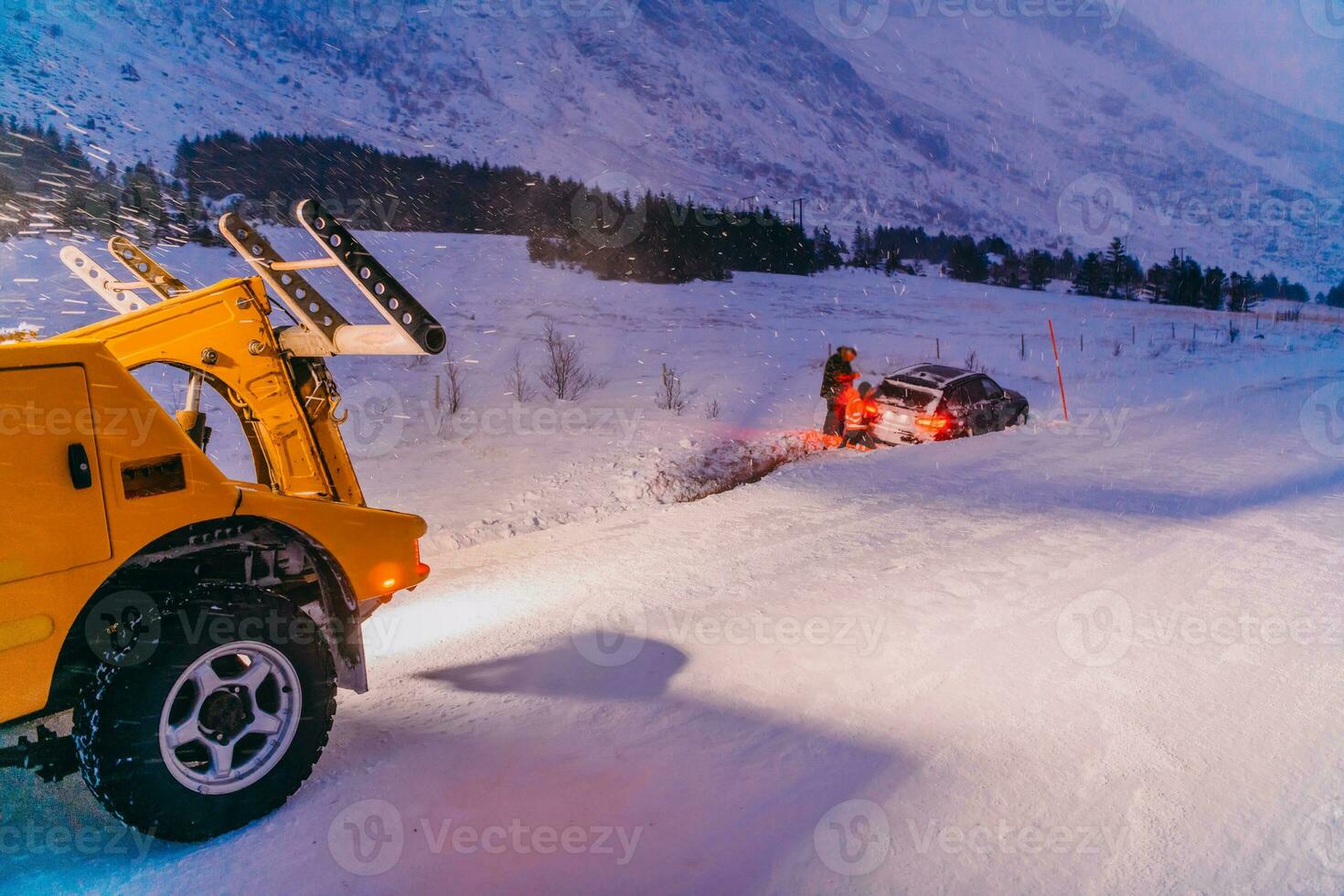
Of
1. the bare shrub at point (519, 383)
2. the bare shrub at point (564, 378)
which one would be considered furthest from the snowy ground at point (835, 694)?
the bare shrub at point (564, 378)

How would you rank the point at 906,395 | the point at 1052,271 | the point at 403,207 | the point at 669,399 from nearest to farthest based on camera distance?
the point at 906,395, the point at 669,399, the point at 403,207, the point at 1052,271

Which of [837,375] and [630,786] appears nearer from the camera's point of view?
[630,786]

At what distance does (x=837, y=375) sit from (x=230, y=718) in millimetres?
11193

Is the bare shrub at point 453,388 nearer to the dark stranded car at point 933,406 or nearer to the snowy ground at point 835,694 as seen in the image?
the snowy ground at point 835,694

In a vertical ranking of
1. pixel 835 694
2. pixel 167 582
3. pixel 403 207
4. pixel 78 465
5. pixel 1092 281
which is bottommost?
pixel 835 694

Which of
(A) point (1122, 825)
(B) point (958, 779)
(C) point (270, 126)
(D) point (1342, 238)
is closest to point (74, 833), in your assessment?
(B) point (958, 779)

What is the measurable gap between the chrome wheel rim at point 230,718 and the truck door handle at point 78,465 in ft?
2.45

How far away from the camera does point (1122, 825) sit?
2992 millimetres

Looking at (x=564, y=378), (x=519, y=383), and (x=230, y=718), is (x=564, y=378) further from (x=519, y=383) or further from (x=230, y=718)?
(x=230, y=718)

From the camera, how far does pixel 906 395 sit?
12.9m

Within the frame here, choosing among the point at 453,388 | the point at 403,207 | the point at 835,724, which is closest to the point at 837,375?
the point at 453,388

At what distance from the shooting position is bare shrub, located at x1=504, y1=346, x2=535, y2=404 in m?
16.8

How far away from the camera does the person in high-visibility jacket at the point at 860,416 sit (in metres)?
12.9

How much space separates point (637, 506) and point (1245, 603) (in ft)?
18.5
